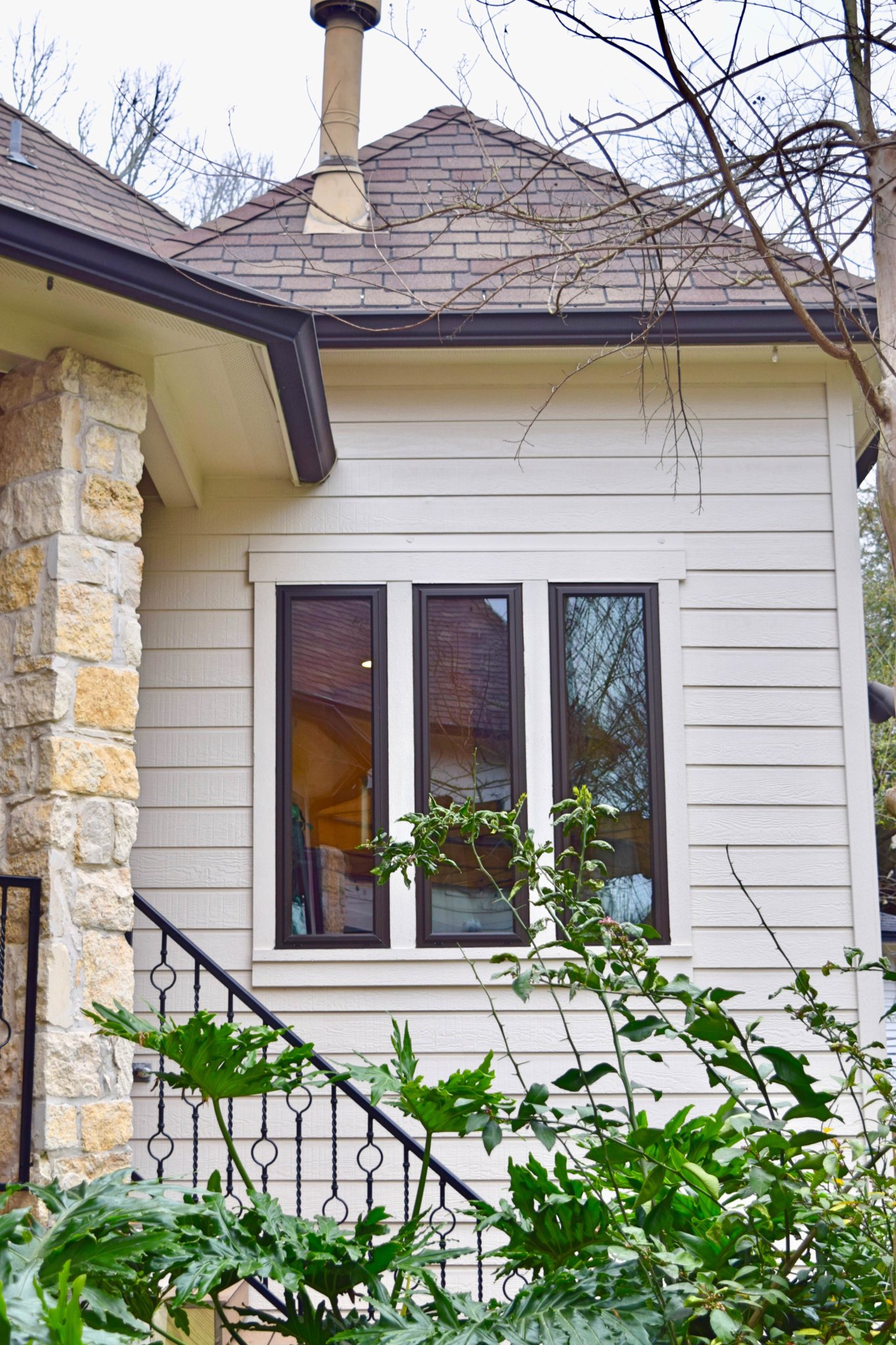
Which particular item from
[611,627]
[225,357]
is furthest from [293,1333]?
[611,627]

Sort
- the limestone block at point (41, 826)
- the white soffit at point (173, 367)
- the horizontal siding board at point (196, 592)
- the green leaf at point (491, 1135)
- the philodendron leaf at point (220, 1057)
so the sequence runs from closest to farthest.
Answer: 1. the green leaf at point (491, 1135)
2. the philodendron leaf at point (220, 1057)
3. the limestone block at point (41, 826)
4. the white soffit at point (173, 367)
5. the horizontal siding board at point (196, 592)

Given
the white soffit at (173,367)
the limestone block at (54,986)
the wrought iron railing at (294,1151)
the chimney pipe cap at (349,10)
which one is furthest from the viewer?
the chimney pipe cap at (349,10)

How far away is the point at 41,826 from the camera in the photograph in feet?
11.5

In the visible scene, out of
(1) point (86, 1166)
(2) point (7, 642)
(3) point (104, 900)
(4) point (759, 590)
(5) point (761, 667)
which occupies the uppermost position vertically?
(4) point (759, 590)

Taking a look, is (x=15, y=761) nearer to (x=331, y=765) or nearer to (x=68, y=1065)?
(x=68, y=1065)

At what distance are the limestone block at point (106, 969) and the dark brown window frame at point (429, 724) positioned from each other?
1575 millimetres

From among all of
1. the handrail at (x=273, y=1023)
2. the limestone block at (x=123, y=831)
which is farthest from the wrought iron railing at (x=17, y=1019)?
the handrail at (x=273, y=1023)

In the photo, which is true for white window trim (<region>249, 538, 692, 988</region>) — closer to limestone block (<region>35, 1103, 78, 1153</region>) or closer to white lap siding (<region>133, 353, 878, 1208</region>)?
white lap siding (<region>133, 353, 878, 1208</region>)

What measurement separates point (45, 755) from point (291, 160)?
5.93ft

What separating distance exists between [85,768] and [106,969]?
0.58 meters

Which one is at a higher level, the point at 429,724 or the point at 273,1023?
the point at 429,724

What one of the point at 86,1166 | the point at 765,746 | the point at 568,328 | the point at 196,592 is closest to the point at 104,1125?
the point at 86,1166

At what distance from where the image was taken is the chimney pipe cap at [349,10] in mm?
6027

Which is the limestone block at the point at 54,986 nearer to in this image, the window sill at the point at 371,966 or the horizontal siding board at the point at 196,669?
the window sill at the point at 371,966
